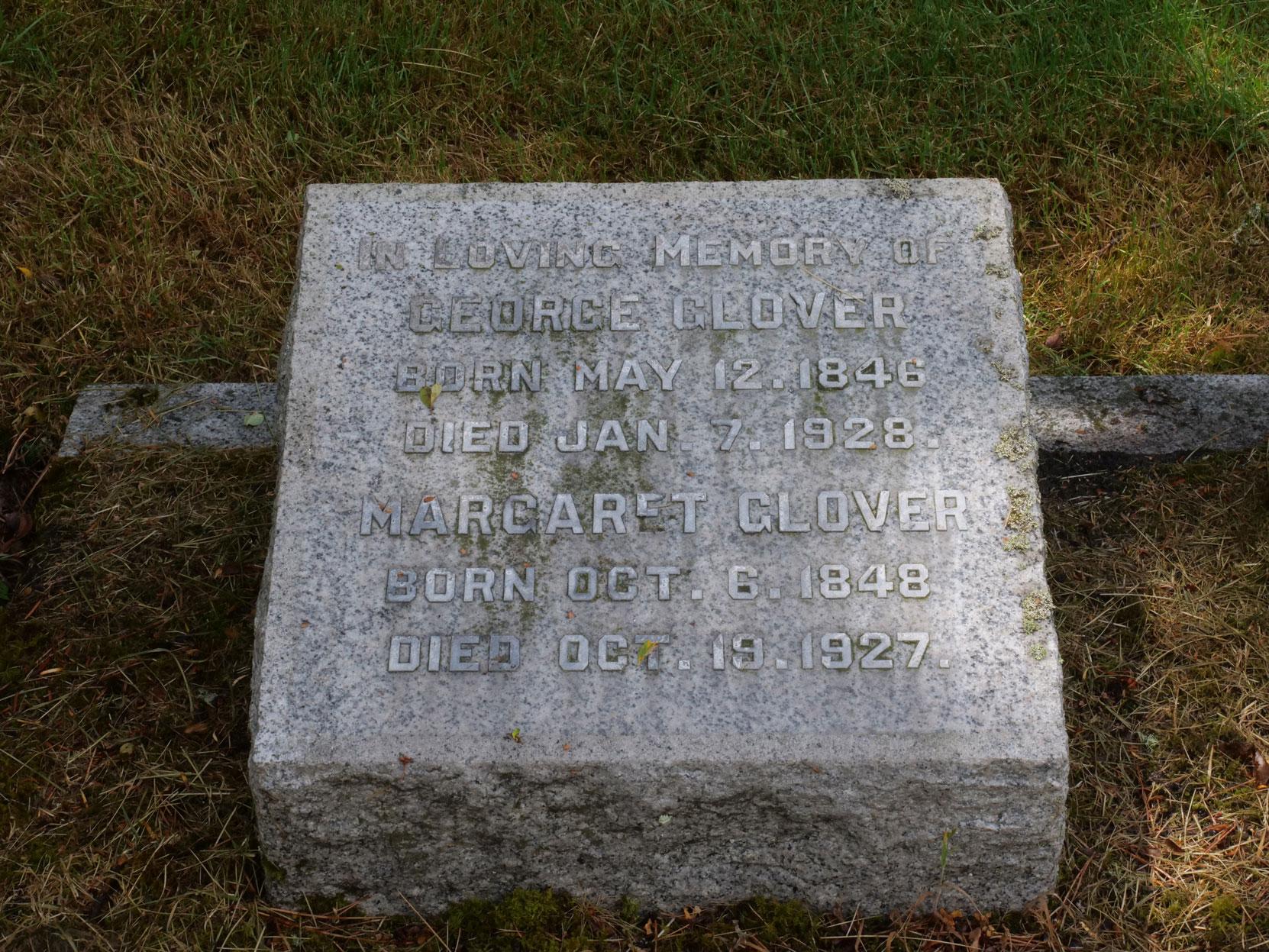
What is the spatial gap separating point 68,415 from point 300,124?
130 cm

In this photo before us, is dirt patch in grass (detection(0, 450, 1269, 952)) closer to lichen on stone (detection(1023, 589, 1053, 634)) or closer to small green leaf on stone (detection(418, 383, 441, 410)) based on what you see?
lichen on stone (detection(1023, 589, 1053, 634))

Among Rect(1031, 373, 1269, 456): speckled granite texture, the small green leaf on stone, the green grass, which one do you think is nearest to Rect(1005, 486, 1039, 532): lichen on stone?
Rect(1031, 373, 1269, 456): speckled granite texture

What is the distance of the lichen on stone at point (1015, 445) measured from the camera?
2.33m

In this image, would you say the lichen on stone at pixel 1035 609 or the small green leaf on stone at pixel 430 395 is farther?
the small green leaf on stone at pixel 430 395

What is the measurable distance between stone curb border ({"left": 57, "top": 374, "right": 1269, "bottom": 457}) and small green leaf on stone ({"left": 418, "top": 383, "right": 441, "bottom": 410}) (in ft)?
3.17

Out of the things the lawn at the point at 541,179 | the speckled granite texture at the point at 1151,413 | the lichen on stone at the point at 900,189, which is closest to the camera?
the lawn at the point at 541,179

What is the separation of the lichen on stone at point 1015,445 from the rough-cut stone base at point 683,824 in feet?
1.82

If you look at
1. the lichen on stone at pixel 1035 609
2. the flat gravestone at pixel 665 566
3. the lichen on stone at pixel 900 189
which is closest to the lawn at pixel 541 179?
the flat gravestone at pixel 665 566

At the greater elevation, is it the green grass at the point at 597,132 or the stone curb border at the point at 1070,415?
the green grass at the point at 597,132

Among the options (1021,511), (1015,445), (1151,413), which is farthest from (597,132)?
(1021,511)

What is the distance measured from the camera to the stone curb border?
123 inches

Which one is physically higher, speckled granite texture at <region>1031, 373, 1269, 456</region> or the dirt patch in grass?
speckled granite texture at <region>1031, 373, 1269, 456</region>

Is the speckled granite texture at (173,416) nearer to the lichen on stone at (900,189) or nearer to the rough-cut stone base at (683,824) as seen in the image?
the rough-cut stone base at (683,824)

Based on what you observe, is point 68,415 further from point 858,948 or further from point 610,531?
point 858,948
